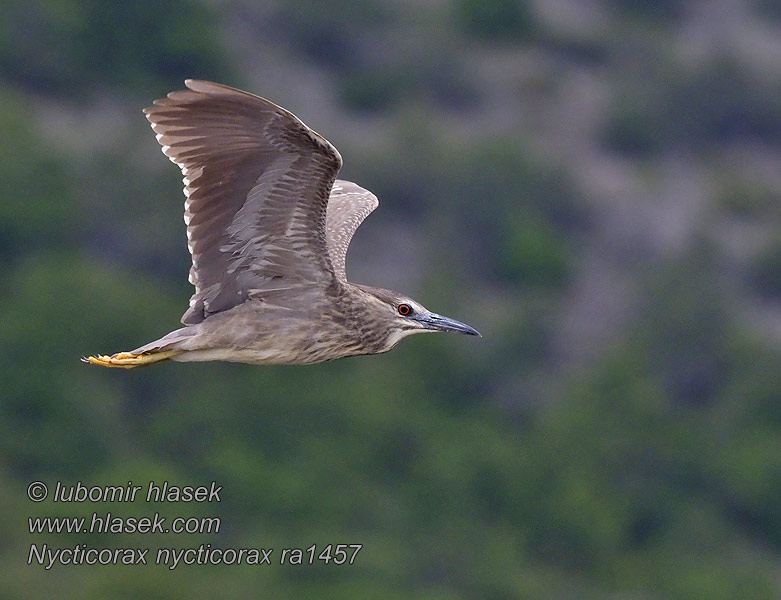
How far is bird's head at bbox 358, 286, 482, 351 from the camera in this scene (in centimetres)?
1214

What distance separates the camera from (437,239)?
199 ft

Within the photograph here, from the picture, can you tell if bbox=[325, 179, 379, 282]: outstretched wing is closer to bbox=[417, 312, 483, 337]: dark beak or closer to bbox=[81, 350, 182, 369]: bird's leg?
bbox=[417, 312, 483, 337]: dark beak

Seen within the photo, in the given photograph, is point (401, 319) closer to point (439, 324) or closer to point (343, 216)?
point (439, 324)

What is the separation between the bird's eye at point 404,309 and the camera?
12250 mm

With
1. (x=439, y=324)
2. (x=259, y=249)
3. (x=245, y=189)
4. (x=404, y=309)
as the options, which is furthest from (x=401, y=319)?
(x=245, y=189)

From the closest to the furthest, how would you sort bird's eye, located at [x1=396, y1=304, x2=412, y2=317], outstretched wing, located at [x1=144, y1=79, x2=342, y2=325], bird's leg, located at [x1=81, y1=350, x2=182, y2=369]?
1. outstretched wing, located at [x1=144, y1=79, x2=342, y2=325]
2. bird's leg, located at [x1=81, y1=350, x2=182, y2=369]
3. bird's eye, located at [x1=396, y1=304, x2=412, y2=317]

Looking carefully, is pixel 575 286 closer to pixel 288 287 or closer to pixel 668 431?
pixel 668 431

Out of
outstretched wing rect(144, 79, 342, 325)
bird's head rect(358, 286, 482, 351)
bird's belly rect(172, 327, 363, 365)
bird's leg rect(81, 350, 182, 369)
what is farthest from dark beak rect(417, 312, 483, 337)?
bird's leg rect(81, 350, 182, 369)

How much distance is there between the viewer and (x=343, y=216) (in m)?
13.8

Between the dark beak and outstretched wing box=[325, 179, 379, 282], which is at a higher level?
outstretched wing box=[325, 179, 379, 282]

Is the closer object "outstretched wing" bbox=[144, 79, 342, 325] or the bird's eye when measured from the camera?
"outstretched wing" bbox=[144, 79, 342, 325]

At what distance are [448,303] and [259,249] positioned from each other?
42898 millimetres

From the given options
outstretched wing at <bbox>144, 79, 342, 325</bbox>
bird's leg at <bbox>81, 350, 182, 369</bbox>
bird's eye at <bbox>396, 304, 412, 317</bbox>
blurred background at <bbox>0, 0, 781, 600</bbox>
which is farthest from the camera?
blurred background at <bbox>0, 0, 781, 600</bbox>

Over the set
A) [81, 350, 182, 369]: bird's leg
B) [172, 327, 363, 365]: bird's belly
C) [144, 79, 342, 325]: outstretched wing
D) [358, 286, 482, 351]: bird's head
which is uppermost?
[144, 79, 342, 325]: outstretched wing
